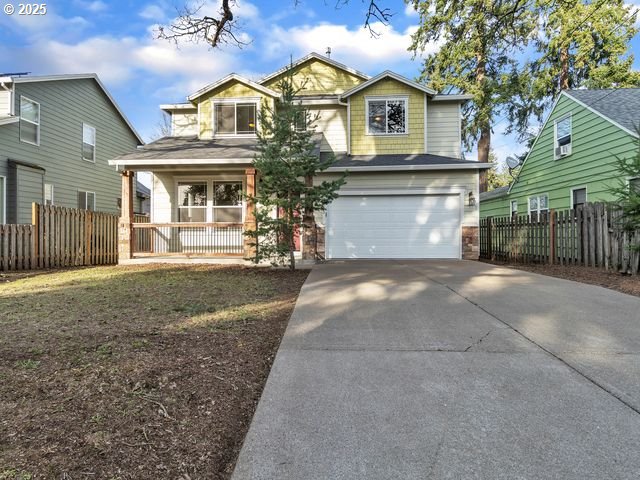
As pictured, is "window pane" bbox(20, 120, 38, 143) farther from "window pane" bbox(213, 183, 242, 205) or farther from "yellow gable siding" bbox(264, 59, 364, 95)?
"yellow gable siding" bbox(264, 59, 364, 95)

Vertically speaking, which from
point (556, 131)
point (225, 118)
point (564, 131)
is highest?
point (225, 118)

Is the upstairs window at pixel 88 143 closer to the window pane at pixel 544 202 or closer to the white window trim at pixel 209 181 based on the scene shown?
the white window trim at pixel 209 181

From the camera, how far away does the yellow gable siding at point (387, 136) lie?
44.2ft

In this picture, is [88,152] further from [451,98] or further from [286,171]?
[451,98]

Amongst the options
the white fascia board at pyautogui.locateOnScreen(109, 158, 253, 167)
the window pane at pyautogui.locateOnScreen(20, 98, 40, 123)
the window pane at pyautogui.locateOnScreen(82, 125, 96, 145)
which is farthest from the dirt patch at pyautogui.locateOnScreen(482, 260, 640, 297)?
the window pane at pyautogui.locateOnScreen(82, 125, 96, 145)

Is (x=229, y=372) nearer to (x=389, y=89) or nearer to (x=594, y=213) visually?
(x=594, y=213)

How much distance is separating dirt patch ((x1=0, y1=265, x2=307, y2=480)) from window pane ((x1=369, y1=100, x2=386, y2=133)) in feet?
31.3

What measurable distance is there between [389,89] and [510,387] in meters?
12.4

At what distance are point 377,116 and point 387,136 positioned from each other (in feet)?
2.65

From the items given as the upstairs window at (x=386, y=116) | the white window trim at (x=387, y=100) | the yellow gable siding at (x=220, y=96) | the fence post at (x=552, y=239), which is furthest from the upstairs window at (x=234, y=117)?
the fence post at (x=552, y=239)

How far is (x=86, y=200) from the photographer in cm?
1617

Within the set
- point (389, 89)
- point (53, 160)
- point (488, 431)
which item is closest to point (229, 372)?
point (488, 431)

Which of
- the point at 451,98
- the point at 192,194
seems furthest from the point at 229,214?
the point at 451,98

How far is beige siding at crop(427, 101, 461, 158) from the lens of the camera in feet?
45.1
